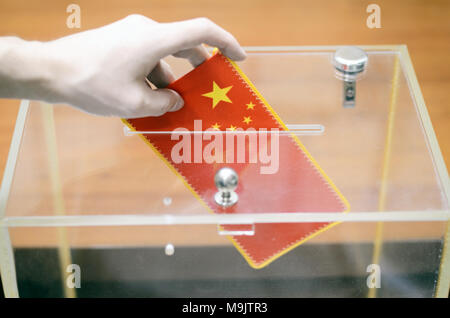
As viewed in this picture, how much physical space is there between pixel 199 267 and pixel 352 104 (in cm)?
41

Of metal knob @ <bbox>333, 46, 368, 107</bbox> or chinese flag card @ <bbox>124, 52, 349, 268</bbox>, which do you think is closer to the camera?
chinese flag card @ <bbox>124, 52, 349, 268</bbox>

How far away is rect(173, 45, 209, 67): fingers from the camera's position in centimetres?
81

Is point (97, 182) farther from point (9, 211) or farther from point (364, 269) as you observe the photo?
point (364, 269)

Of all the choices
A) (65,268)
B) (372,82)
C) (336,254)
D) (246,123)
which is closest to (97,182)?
(65,268)

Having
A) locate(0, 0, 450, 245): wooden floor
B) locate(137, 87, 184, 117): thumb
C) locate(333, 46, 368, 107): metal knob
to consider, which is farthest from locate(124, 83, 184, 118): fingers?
locate(0, 0, 450, 245): wooden floor

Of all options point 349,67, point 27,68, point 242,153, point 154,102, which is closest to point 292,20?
point 349,67

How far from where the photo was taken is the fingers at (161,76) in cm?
82

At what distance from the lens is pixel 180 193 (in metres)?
0.82

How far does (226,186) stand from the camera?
0.78 m

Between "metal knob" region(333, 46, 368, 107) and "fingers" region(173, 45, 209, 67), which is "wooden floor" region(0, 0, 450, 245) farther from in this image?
"fingers" region(173, 45, 209, 67)

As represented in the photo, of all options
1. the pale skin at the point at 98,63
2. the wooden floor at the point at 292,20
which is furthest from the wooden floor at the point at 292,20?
the pale skin at the point at 98,63

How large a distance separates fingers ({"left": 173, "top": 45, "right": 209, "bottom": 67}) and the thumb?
2.3 inches

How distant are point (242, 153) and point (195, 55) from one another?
0.17 meters

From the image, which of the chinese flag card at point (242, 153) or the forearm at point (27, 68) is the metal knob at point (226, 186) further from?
the forearm at point (27, 68)
